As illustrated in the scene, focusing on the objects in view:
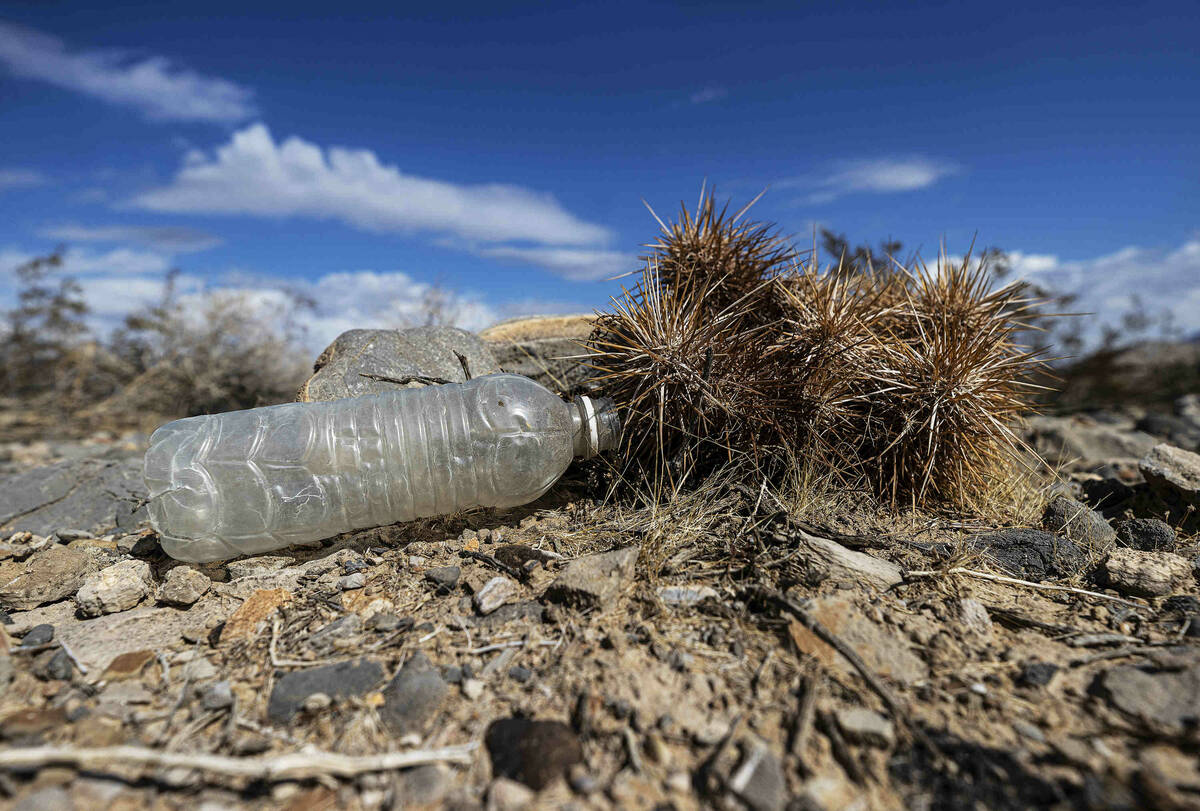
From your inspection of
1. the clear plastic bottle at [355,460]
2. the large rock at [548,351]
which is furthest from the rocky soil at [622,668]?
the large rock at [548,351]

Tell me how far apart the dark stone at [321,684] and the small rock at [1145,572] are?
9.61ft

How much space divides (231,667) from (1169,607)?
352cm

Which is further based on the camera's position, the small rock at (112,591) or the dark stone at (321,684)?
the small rock at (112,591)

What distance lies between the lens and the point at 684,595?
7.58ft

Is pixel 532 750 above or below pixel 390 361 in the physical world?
below

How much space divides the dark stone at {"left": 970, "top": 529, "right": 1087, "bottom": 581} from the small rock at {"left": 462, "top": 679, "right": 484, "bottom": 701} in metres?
2.19

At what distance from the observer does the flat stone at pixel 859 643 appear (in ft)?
6.44

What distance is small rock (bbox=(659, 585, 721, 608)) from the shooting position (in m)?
2.28

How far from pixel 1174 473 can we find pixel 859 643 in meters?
2.62

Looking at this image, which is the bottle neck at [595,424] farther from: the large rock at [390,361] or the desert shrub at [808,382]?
the large rock at [390,361]

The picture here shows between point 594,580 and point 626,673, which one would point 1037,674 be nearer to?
point 626,673

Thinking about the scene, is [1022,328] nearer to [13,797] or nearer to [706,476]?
[706,476]

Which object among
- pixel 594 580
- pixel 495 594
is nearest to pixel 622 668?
pixel 594 580

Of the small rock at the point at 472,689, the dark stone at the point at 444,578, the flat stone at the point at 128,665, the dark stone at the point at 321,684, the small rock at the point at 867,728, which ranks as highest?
the dark stone at the point at 444,578
